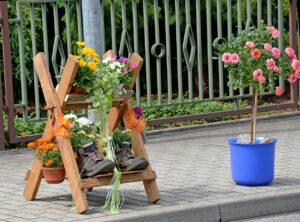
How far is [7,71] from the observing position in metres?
10.5

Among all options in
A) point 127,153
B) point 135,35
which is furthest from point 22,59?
point 127,153

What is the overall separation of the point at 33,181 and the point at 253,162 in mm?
1813

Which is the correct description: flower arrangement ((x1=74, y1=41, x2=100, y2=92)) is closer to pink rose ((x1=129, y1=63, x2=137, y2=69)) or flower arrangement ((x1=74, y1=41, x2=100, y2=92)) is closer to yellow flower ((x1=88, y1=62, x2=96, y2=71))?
yellow flower ((x1=88, y1=62, x2=96, y2=71))

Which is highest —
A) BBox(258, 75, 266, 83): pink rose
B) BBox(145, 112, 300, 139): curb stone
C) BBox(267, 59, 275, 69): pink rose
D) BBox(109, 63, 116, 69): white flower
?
BBox(109, 63, 116, 69): white flower

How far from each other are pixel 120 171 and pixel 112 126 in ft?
1.90

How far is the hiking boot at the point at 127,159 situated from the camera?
300 inches

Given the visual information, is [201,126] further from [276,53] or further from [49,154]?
[49,154]

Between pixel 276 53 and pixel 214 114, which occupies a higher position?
pixel 276 53

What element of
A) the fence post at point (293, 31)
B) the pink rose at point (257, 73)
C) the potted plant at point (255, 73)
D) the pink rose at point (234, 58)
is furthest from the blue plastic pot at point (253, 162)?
the fence post at point (293, 31)

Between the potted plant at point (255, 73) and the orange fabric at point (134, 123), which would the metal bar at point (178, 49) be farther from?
the orange fabric at point (134, 123)

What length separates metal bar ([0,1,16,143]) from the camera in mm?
10375

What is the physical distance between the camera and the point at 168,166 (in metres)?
9.47

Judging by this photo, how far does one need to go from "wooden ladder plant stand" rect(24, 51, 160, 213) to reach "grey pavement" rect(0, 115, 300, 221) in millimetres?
130

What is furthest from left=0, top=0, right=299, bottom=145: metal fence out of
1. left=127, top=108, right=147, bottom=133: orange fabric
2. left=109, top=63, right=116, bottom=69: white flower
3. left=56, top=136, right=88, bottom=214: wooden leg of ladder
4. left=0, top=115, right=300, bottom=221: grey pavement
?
left=56, top=136, right=88, bottom=214: wooden leg of ladder
